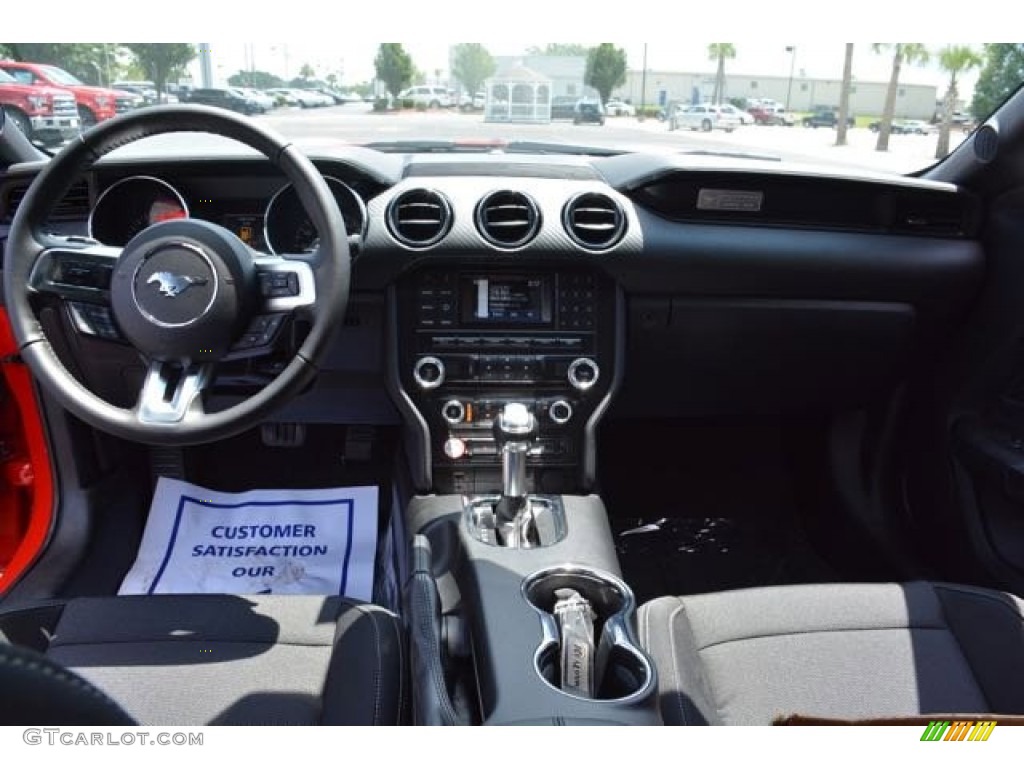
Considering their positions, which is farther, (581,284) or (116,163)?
(581,284)

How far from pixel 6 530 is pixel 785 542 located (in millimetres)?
2453

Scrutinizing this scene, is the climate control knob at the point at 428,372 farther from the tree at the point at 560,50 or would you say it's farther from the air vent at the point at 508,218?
the tree at the point at 560,50

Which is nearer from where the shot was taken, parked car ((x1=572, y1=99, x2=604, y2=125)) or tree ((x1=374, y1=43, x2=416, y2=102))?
tree ((x1=374, y1=43, x2=416, y2=102))

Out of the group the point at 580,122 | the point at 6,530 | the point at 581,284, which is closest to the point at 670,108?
the point at 580,122

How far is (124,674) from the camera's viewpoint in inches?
60.4

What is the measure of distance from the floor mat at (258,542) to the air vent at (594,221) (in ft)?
3.48

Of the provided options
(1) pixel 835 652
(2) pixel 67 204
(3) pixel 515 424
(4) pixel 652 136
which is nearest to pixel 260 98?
(2) pixel 67 204

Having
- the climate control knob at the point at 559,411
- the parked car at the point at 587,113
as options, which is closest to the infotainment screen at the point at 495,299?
the climate control knob at the point at 559,411

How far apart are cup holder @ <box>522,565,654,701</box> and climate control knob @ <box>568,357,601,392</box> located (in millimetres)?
560

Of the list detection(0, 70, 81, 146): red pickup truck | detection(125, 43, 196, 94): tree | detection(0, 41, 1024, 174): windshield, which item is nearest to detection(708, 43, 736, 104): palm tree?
detection(0, 41, 1024, 174): windshield

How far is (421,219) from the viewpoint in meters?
2.13

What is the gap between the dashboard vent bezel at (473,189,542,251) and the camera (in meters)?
2.11

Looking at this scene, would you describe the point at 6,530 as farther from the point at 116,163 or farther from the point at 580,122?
the point at 580,122

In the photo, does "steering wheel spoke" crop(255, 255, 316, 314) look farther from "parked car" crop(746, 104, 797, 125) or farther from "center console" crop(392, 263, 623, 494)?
"parked car" crop(746, 104, 797, 125)
